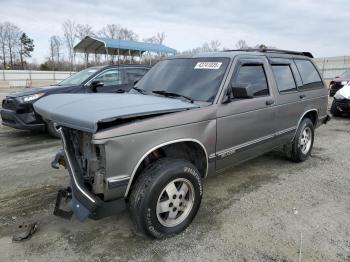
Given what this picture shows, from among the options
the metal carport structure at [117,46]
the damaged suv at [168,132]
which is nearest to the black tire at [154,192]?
the damaged suv at [168,132]

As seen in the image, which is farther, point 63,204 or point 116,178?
point 63,204

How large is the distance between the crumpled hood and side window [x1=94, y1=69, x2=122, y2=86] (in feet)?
14.8

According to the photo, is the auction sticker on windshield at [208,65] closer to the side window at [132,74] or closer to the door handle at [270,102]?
the door handle at [270,102]

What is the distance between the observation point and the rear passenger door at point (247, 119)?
392 centimetres

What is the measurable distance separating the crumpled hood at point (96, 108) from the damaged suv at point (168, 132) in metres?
0.01

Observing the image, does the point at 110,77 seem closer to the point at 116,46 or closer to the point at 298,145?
the point at 298,145

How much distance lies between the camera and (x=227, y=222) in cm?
368

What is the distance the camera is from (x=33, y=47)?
242ft

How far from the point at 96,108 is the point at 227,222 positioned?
1915 millimetres

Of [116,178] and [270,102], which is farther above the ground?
[270,102]

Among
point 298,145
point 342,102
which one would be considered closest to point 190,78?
point 298,145

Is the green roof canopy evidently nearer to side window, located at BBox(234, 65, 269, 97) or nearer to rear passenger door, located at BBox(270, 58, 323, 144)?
rear passenger door, located at BBox(270, 58, 323, 144)

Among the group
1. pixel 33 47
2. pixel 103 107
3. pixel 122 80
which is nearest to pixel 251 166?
pixel 103 107

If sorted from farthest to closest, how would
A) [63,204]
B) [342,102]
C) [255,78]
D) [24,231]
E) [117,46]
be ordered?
[117,46] < [342,102] < [255,78] < [63,204] < [24,231]
